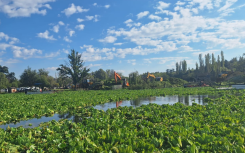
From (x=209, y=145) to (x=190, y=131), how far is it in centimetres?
97

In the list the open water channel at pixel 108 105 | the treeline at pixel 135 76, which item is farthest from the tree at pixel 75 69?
the open water channel at pixel 108 105

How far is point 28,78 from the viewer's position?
55000 mm

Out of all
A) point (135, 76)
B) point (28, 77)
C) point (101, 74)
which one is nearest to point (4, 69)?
point (28, 77)

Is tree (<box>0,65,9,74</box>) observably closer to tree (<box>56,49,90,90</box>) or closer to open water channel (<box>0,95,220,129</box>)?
tree (<box>56,49,90,90</box>)

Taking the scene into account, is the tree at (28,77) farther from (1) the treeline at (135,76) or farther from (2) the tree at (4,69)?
(2) the tree at (4,69)

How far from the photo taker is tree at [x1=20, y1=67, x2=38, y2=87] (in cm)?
5488

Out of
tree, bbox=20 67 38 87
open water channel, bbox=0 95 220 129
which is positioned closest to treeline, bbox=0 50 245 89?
tree, bbox=20 67 38 87

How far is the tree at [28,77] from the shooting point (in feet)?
180

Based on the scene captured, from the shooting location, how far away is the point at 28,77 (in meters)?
55.0

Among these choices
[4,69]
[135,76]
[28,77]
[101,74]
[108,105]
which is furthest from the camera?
[101,74]

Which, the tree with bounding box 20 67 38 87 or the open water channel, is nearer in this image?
the open water channel

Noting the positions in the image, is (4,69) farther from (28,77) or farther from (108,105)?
(108,105)

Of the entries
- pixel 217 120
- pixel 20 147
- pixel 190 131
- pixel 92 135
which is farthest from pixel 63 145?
pixel 217 120

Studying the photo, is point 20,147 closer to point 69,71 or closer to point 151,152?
point 151,152
